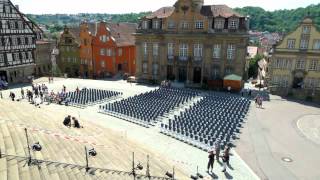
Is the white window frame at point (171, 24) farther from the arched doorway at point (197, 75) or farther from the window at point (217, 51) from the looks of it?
the arched doorway at point (197, 75)

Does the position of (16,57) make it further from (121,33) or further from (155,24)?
(155,24)

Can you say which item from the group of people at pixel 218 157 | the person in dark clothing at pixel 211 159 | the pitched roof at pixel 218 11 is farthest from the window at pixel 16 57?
the person in dark clothing at pixel 211 159

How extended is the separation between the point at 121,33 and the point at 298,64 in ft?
119

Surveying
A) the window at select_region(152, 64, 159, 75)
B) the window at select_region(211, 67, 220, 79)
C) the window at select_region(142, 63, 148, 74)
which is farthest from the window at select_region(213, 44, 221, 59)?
the window at select_region(142, 63, 148, 74)

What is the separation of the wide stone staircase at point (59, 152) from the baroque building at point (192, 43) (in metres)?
27.2

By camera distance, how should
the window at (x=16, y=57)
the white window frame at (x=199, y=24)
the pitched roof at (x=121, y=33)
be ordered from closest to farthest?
the white window frame at (x=199, y=24), the window at (x=16, y=57), the pitched roof at (x=121, y=33)

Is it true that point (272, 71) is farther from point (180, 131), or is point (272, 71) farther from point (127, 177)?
point (127, 177)

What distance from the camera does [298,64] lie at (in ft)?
142

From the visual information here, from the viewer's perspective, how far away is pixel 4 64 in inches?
1861

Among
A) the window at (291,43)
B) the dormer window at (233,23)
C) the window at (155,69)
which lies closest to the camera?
the window at (291,43)

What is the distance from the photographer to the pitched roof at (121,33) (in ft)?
197

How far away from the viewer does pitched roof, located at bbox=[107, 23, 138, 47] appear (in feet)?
197

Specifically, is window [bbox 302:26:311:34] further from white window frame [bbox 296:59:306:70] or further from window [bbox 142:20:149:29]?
window [bbox 142:20:149:29]

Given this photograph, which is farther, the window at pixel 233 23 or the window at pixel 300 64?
the window at pixel 233 23
